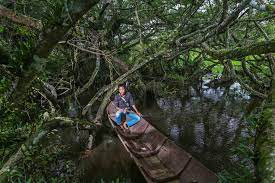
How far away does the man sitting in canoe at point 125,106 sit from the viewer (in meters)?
10.7

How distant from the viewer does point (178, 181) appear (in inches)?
285

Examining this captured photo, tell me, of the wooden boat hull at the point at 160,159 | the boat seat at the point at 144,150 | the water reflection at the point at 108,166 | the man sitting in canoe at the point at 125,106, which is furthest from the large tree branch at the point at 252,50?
the man sitting in canoe at the point at 125,106

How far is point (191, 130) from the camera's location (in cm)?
1297

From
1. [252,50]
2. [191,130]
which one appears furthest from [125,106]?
[252,50]

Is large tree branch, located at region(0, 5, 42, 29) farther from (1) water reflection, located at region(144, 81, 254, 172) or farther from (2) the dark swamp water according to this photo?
(1) water reflection, located at region(144, 81, 254, 172)

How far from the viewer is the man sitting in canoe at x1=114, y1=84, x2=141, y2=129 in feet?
35.0

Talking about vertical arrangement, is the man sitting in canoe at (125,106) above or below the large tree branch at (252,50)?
below

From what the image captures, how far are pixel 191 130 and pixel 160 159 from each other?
458cm

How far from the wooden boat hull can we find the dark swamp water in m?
0.68

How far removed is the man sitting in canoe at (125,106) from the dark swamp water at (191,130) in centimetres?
110

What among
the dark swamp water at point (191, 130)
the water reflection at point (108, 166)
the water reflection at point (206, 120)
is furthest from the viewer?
the water reflection at point (206, 120)

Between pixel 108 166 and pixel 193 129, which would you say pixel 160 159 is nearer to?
pixel 108 166

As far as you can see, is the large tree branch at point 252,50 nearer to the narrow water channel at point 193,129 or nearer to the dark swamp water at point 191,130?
the dark swamp water at point 191,130

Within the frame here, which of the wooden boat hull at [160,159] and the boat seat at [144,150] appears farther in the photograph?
the boat seat at [144,150]
